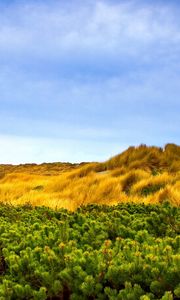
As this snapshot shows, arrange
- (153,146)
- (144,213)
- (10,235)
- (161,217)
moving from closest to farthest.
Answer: (10,235) → (161,217) → (144,213) → (153,146)

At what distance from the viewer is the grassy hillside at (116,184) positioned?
1360cm

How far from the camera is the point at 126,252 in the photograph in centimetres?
421

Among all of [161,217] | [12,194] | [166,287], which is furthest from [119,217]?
[12,194]

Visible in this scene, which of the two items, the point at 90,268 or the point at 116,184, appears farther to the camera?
the point at 116,184

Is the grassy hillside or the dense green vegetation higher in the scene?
the grassy hillside

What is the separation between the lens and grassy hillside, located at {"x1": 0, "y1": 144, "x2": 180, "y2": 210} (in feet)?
44.6

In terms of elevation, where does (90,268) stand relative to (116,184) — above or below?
below

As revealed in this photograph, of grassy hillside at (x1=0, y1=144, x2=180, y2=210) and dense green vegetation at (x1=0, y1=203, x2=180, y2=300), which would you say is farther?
grassy hillside at (x1=0, y1=144, x2=180, y2=210)

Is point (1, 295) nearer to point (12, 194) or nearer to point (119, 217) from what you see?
point (119, 217)

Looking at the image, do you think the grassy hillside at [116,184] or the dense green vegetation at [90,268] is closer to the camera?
the dense green vegetation at [90,268]

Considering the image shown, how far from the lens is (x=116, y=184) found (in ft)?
54.7

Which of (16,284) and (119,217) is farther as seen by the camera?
(119,217)

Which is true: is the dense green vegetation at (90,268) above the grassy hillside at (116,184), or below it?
below

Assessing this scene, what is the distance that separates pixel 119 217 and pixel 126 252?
222 centimetres
